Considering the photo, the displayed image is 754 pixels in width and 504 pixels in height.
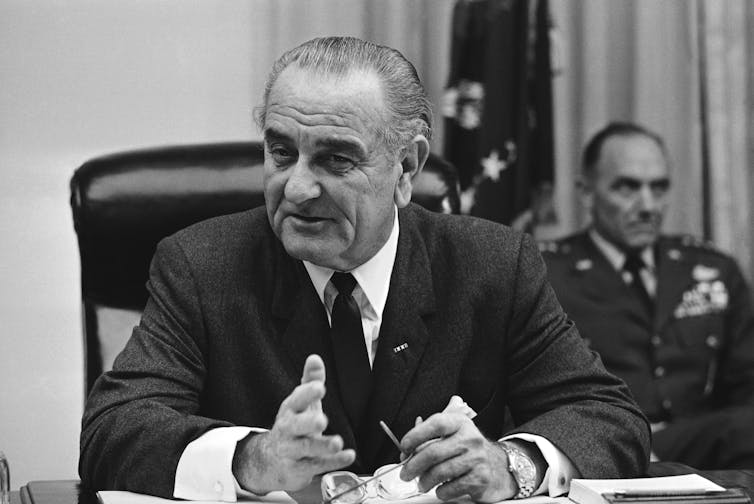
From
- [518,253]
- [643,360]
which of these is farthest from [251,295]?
[643,360]

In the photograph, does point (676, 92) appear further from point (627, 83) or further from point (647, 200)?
point (647, 200)

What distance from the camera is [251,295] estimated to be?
212 cm

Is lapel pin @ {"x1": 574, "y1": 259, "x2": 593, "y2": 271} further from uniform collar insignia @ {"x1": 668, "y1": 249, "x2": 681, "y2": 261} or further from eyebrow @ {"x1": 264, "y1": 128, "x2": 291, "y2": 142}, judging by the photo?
eyebrow @ {"x1": 264, "y1": 128, "x2": 291, "y2": 142}

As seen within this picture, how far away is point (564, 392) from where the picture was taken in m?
2.08

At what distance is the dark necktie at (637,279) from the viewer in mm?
4254

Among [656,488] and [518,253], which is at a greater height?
[518,253]

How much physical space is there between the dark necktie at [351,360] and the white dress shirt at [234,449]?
2 cm

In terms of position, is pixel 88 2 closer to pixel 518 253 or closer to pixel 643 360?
pixel 643 360

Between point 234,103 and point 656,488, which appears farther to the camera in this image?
point 234,103

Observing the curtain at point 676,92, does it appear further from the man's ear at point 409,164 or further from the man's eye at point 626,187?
the man's ear at point 409,164

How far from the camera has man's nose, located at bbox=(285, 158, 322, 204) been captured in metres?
1.92

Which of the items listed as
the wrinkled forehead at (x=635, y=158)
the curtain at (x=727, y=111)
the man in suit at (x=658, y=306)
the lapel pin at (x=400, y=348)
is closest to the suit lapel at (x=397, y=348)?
the lapel pin at (x=400, y=348)

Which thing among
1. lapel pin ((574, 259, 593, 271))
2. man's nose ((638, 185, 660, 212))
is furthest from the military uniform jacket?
man's nose ((638, 185, 660, 212))

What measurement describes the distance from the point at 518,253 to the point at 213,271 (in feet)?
1.84
